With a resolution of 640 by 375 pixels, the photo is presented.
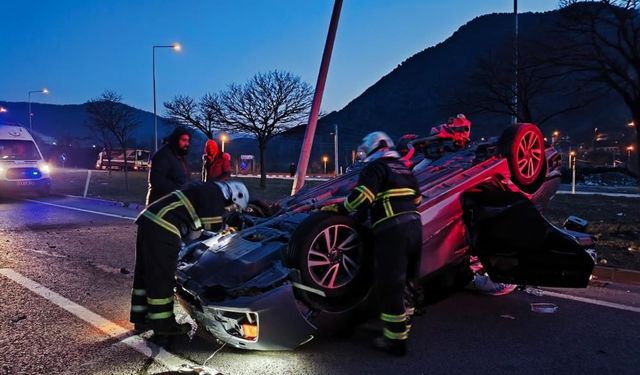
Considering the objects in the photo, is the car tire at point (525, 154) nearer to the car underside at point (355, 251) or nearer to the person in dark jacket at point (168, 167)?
the car underside at point (355, 251)

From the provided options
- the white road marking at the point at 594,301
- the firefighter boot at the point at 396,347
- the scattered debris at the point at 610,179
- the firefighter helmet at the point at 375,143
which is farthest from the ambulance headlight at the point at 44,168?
the scattered debris at the point at 610,179

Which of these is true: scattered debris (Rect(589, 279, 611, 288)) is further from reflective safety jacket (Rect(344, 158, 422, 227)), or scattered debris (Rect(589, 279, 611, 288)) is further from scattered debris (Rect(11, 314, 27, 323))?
scattered debris (Rect(11, 314, 27, 323))

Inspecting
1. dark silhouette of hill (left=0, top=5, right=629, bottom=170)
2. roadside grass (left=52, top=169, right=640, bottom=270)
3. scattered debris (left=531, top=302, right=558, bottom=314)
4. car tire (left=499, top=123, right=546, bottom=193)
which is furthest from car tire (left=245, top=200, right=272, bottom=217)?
dark silhouette of hill (left=0, top=5, right=629, bottom=170)

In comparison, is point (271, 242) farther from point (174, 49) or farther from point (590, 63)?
point (174, 49)

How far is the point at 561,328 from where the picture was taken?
473 centimetres

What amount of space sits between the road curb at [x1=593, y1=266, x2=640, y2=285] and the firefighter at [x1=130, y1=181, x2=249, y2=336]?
504cm

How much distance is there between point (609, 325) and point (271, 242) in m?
3.16

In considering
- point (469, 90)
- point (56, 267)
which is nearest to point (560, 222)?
point (56, 267)

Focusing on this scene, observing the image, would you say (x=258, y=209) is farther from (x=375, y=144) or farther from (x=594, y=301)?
(x=594, y=301)

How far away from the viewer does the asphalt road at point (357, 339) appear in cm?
390

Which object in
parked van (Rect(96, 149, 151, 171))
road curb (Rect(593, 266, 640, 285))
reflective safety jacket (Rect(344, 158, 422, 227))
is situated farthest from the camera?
parked van (Rect(96, 149, 151, 171))

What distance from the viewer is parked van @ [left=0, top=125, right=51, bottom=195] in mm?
17344

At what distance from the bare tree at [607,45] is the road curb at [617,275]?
969cm

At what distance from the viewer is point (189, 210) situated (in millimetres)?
4324
